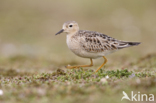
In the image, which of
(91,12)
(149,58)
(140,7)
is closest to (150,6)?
(140,7)

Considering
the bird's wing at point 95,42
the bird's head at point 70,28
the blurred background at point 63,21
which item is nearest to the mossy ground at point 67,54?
the blurred background at point 63,21

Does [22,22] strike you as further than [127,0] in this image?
No

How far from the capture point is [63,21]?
24172 millimetres

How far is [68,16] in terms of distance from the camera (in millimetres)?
25188

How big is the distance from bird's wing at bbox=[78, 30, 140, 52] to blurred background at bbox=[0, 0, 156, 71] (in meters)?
6.29

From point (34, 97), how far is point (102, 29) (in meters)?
17.2

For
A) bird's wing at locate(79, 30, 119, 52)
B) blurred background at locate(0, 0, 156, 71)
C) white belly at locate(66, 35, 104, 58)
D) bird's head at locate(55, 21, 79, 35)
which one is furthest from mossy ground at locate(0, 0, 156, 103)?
bird's head at locate(55, 21, 79, 35)

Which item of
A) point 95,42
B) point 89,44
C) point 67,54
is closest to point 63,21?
point 67,54

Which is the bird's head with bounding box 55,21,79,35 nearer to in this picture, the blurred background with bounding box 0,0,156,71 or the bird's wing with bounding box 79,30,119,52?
the bird's wing with bounding box 79,30,119,52

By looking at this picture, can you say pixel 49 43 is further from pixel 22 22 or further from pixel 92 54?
pixel 92 54

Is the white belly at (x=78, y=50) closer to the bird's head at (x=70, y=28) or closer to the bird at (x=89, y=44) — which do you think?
the bird at (x=89, y=44)

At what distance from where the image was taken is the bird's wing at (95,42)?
30.4 ft

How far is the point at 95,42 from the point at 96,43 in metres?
0.05

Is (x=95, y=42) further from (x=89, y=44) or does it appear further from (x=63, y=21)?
(x=63, y=21)
